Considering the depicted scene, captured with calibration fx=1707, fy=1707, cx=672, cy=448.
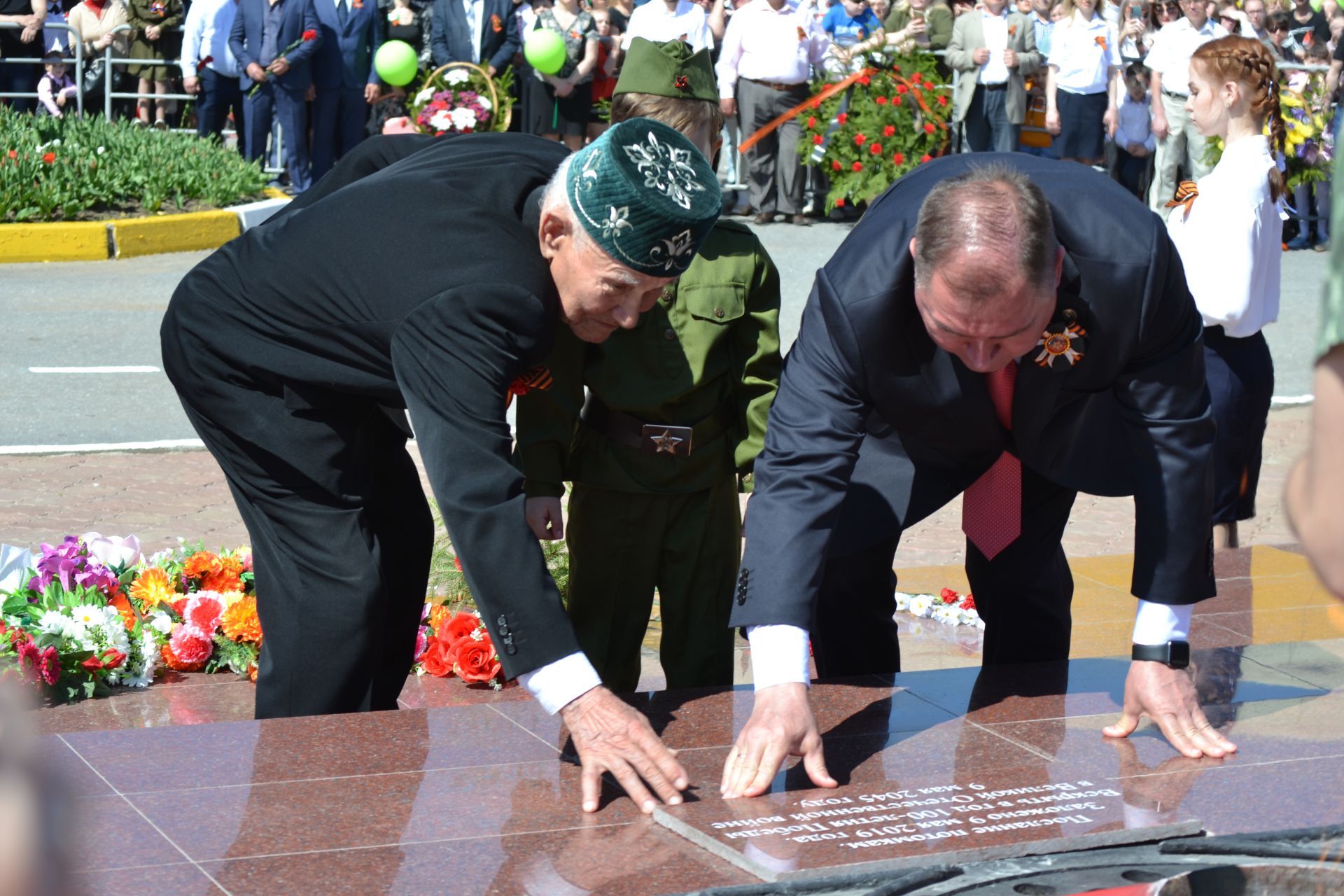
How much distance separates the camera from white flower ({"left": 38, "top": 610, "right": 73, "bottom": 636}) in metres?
4.31

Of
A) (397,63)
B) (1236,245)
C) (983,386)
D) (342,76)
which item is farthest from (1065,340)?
(342,76)

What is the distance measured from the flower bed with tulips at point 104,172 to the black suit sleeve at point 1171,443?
9.59 meters

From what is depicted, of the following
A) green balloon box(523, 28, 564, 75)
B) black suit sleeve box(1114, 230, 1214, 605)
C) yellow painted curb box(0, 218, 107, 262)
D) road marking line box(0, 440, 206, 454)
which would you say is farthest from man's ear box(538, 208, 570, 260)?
green balloon box(523, 28, 564, 75)

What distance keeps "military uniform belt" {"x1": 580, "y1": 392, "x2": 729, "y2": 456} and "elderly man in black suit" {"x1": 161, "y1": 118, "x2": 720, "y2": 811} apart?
1.37 ft

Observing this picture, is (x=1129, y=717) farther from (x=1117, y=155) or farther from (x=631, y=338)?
(x=1117, y=155)

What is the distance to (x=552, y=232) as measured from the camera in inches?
120

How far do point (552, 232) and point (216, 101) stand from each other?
11889 mm

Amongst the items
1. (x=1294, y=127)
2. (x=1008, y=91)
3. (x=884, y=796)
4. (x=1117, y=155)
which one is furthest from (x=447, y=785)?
(x=1117, y=155)

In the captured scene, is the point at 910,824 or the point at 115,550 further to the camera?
the point at 115,550

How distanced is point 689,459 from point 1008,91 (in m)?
10.7

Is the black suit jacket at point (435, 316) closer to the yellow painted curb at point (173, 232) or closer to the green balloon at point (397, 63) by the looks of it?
the yellow painted curb at point (173, 232)

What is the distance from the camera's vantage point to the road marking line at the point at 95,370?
27.7 feet

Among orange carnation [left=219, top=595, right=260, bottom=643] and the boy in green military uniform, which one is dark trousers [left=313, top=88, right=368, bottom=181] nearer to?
orange carnation [left=219, top=595, right=260, bottom=643]

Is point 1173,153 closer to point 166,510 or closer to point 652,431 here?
point 166,510
